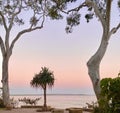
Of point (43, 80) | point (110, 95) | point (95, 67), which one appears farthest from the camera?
point (43, 80)

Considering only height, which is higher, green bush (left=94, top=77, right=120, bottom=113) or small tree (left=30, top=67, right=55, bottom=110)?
small tree (left=30, top=67, right=55, bottom=110)

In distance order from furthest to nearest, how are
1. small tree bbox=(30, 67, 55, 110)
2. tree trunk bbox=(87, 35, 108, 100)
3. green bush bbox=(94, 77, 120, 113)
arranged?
1. small tree bbox=(30, 67, 55, 110)
2. tree trunk bbox=(87, 35, 108, 100)
3. green bush bbox=(94, 77, 120, 113)

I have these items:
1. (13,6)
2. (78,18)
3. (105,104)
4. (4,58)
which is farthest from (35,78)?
(105,104)

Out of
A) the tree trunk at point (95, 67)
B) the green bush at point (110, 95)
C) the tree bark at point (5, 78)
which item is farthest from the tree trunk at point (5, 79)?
the green bush at point (110, 95)

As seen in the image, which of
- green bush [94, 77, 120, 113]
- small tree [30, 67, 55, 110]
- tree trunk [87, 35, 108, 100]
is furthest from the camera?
small tree [30, 67, 55, 110]

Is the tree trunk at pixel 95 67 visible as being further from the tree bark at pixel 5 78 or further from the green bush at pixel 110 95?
the tree bark at pixel 5 78

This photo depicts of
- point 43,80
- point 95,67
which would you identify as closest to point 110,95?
point 95,67

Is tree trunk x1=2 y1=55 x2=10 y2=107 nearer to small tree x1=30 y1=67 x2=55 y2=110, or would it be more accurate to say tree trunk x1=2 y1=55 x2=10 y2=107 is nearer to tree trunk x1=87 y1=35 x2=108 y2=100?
small tree x1=30 y1=67 x2=55 y2=110

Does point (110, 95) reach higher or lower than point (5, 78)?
lower

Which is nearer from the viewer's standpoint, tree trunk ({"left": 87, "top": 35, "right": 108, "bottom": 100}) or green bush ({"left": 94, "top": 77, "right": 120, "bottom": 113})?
green bush ({"left": 94, "top": 77, "right": 120, "bottom": 113})

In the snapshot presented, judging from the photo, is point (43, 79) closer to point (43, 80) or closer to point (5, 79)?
point (43, 80)

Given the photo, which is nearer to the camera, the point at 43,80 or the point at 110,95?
the point at 110,95

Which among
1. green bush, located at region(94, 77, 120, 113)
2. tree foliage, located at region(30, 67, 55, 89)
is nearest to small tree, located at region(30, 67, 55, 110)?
tree foliage, located at region(30, 67, 55, 89)

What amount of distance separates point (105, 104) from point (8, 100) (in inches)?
653
